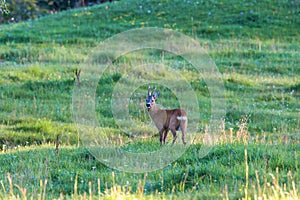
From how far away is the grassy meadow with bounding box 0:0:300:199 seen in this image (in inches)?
332

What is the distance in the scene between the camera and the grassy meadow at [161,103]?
8.42 m

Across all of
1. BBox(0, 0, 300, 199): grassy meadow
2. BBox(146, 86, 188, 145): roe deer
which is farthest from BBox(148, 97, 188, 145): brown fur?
BBox(0, 0, 300, 199): grassy meadow

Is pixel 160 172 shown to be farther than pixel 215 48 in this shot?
No

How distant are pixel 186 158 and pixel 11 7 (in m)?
32.0

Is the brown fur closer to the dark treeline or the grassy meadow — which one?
the grassy meadow

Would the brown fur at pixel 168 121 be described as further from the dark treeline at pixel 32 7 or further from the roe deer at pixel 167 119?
the dark treeline at pixel 32 7

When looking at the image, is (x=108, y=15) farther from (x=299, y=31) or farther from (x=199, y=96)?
(x=199, y=96)

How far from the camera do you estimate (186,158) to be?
384 inches

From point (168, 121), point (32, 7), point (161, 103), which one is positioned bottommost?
point (161, 103)

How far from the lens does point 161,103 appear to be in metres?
17.8

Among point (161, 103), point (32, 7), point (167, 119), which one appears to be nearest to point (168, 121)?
point (167, 119)

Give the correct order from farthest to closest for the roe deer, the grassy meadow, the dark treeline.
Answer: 1. the dark treeline
2. the roe deer
3. the grassy meadow

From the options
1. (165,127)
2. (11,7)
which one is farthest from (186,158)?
(11,7)

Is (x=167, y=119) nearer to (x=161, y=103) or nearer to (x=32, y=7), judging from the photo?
(x=161, y=103)
